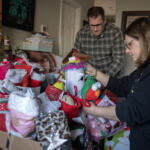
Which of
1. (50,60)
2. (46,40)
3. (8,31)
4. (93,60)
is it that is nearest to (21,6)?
(8,31)

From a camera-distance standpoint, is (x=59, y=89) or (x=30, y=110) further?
(x=59, y=89)

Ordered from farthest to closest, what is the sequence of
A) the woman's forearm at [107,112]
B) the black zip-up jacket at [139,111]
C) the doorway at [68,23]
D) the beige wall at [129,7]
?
1. the beige wall at [129,7]
2. the doorway at [68,23]
3. the woman's forearm at [107,112]
4. the black zip-up jacket at [139,111]

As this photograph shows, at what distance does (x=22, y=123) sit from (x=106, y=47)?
1.36m

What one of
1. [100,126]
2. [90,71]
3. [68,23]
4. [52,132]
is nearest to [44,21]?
[68,23]

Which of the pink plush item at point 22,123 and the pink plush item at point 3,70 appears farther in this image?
the pink plush item at point 3,70

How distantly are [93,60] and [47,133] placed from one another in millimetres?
1316

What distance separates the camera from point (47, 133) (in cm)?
78

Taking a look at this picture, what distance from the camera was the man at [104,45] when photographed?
184 centimetres

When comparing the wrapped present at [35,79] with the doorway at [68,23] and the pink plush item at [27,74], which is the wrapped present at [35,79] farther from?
the doorway at [68,23]

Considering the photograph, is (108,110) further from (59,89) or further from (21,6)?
(21,6)

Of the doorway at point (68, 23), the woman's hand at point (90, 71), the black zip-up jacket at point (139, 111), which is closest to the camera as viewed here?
the black zip-up jacket at point (139, 111)

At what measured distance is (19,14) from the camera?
206 cm

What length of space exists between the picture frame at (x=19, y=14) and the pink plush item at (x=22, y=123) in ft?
4.46

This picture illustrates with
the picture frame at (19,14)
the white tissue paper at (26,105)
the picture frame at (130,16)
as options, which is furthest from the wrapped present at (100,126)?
the picture frame at (130,16)
